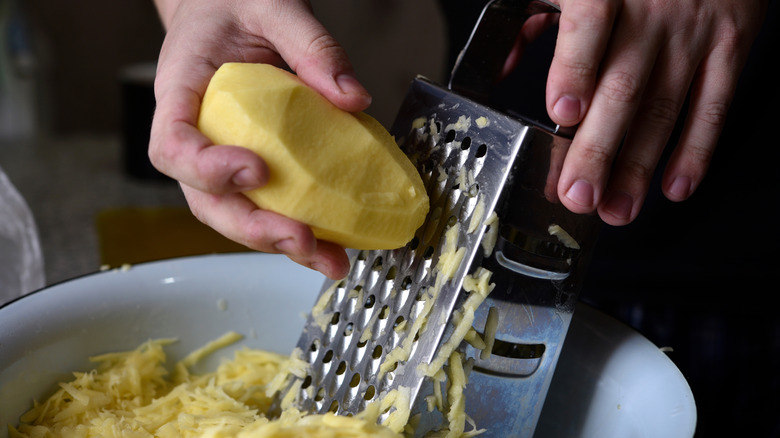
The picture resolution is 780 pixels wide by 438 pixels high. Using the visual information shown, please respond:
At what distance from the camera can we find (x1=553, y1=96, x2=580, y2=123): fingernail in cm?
91

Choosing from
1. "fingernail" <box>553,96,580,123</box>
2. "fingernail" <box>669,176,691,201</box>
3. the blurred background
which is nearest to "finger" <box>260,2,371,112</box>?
"fingernail" <box>553,96,580,123</box>

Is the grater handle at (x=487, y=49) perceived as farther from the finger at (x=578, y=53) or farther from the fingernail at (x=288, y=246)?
the fingernail at (x=288, y=246)

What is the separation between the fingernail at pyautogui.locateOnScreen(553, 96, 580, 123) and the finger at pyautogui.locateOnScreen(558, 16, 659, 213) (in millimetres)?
20

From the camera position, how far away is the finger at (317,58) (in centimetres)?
96

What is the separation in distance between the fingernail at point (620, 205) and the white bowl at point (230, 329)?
1.02 feet

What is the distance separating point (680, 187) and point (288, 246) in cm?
62

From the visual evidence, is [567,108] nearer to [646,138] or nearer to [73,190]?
[646,138]

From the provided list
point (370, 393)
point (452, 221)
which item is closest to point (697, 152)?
point (452, 221)

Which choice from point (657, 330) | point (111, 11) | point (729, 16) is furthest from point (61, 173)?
point (729, 16)

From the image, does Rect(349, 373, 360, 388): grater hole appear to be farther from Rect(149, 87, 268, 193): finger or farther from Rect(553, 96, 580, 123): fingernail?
Rect(553, 96, 580, 123): fingernail

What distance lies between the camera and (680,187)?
1.05m

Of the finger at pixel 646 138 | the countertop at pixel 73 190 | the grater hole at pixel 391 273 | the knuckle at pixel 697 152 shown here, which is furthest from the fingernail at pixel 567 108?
the countertop at pixel 73 190

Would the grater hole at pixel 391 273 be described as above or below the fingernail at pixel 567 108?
below

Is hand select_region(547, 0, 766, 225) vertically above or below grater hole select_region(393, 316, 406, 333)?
above
